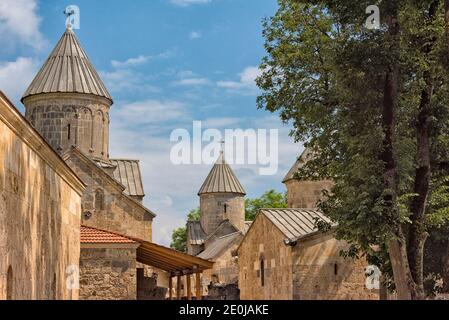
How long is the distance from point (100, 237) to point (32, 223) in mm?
6238

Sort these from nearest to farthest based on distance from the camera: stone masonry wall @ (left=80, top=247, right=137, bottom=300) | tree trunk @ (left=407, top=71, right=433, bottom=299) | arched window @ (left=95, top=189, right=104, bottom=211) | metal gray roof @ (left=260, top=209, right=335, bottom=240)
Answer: tree trunk @ (left=407, top=71, right=433, bottom=299), stone masonry wall @ (left=80, top=247, right=137, bottom=300), metal gray roof @ (left=260, top=209, right=335, bottom=240), arched window @ (left=95, top=189, right=104, bottom=211)

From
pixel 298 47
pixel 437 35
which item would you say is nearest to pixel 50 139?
pixel 298 47

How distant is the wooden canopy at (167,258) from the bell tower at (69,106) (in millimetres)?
7193

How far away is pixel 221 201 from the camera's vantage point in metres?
46.2

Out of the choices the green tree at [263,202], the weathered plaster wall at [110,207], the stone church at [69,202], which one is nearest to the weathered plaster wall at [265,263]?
the stone church at [69,202]

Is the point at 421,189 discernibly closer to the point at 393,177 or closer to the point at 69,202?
the point at 393,177

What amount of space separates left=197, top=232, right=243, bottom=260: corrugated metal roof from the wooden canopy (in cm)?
1754

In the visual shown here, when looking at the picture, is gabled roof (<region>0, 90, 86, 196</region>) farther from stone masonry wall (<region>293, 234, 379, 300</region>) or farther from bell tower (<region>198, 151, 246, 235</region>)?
bell tower (<region>198, 151, 246, 235</region>)

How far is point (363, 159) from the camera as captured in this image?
41.7 ft

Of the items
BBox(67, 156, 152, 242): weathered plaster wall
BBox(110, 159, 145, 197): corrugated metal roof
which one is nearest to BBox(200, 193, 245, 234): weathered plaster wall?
BBox(110, 159, 145, 197): corrugated metal roof

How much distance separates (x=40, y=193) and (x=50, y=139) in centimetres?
1631

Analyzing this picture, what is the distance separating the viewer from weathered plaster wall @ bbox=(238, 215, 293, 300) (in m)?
22.6
